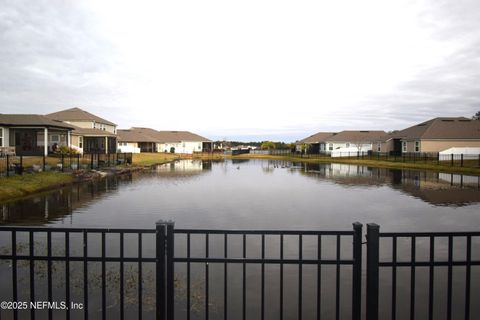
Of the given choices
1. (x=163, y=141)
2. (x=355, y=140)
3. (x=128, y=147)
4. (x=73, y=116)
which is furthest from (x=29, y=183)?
(x=355, y=140)

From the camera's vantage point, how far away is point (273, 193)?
2320 cm

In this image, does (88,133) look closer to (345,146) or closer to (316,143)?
(345,146)

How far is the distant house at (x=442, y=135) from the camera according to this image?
57.4 metres

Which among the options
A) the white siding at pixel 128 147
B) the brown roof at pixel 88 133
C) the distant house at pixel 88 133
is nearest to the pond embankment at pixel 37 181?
the brown roof at pixel 88 133

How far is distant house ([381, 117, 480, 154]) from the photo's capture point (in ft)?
188

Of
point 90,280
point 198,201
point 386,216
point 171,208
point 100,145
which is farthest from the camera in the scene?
point 100,145

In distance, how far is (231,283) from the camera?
811 cm

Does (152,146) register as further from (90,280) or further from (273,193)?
(90,280)

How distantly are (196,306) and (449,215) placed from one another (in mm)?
12529

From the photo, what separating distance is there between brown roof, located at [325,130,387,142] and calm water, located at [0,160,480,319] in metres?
57.6

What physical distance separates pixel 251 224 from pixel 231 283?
5.53 m

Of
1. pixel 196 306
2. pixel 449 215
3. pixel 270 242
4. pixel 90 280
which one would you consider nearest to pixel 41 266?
pixel 90 280

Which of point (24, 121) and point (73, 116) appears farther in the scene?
point (73, 116)

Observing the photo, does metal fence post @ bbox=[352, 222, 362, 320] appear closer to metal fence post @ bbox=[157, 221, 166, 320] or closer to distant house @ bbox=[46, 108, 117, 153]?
metal fence post @ bbox=[157, 221, 166, 320]
